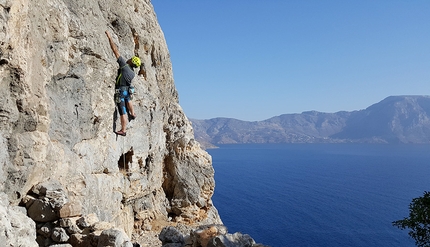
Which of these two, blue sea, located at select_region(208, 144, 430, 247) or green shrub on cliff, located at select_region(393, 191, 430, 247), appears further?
blue sea, located at select_region(208, 144, 430, 247)

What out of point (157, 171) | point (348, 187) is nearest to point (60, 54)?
point (157, 171)

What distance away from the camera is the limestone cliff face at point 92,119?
10.4 m

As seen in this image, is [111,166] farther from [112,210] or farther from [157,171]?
[157,171]

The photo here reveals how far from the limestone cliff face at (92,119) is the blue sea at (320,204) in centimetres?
3968

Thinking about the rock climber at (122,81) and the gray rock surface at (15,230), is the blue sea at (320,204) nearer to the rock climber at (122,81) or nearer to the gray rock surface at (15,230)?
the rock climber at (122,81)

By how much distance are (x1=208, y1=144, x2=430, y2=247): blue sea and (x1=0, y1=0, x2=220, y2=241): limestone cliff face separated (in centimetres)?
3968

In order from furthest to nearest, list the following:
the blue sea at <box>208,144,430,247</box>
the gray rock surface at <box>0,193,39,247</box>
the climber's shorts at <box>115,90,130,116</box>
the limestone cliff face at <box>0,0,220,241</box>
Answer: the blue sea at <box>208,144,430,247</box> < the climber's shorts at <box>115,90,130,116</box> < the limestone cliff face at <box>0,0,220,241</box> < the gray rock surface at <box>0,193,39,247</box>

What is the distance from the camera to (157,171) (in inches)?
992

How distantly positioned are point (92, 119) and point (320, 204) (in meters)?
83.2

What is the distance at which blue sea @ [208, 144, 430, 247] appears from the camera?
65.3 m

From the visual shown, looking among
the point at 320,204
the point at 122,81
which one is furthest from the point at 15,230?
the point at 320,204

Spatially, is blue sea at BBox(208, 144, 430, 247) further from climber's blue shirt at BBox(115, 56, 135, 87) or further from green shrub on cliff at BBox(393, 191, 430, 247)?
climber's blue shirt at BBox(115, 56, 135, 87)

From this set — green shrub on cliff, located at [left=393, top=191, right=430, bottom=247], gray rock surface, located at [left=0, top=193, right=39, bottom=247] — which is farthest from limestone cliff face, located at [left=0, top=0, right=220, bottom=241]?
green shrub on cliff, located at [left=393, top=191, right=430, bottom=247]

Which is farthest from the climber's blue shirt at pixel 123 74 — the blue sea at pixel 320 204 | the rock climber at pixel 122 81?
the blue sea at pixel 320 204
